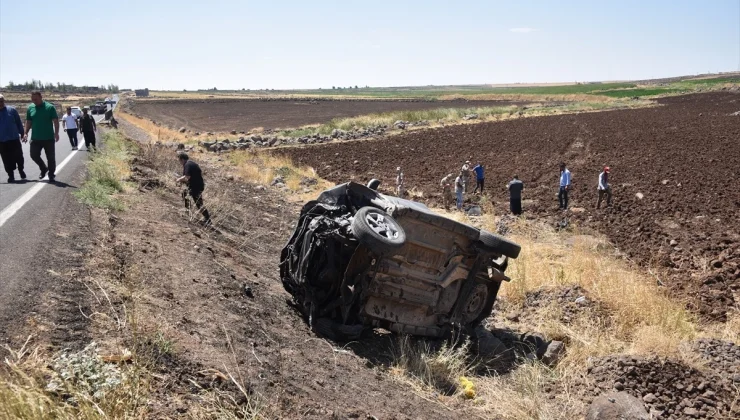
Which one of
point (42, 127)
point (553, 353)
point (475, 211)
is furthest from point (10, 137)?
point (475, 211)

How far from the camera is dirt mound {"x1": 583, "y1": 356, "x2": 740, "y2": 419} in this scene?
241 inches

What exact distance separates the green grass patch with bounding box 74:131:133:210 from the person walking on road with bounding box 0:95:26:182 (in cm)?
121

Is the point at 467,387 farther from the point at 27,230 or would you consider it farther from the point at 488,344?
the point at 27,230

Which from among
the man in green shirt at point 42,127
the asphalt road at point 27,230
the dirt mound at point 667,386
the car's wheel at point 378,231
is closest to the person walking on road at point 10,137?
the man in green shirt at point 42,127

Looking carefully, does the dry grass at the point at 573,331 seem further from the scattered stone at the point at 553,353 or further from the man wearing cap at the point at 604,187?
the man wearing cap at the point at 604,187

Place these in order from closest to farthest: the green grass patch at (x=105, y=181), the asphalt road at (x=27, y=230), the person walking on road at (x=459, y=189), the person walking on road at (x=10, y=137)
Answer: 1. the asphalt road at (x=27, y=230)
2. the green grass patch at (x=105, y=181)
3. the person walking on road at (x=10, y=137)
4. the person walking on road at (x=459, y=189)

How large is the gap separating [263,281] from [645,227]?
33.5 ft

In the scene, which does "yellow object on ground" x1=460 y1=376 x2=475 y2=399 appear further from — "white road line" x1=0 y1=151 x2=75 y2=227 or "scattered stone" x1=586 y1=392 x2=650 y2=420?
"white road line" x1=0 y1=151 x2=75 y2=227

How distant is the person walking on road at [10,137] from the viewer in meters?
10.6

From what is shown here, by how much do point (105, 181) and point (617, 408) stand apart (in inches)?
359

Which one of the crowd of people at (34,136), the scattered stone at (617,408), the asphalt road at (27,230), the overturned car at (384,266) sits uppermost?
the crowd of people at (34,136)

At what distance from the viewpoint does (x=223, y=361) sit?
4.58m

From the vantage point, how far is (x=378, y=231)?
6.49 m

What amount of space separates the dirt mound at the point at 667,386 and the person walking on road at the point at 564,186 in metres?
10.9
